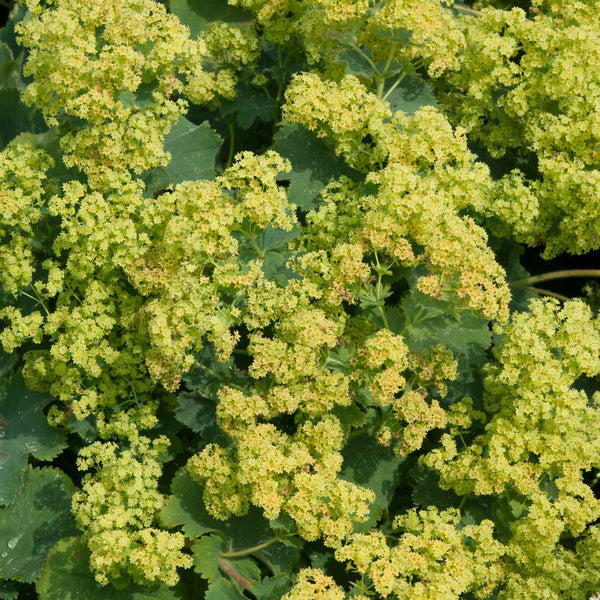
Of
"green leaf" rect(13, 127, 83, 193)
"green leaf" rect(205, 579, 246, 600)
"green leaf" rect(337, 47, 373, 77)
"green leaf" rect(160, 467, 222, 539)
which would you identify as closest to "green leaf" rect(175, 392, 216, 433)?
"green leaf" rect(160, 467, 222, 539)

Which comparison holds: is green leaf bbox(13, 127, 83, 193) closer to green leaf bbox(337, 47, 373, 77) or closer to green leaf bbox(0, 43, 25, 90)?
green leaf bbox(0, 43, 25, 90)

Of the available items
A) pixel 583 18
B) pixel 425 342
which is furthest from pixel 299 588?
pixel 583 18

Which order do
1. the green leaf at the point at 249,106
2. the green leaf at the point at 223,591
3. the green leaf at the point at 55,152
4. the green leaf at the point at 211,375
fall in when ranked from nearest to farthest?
the green leaf at the point at 223,591 < the green leaf at the point at 211,375 < the green leaf at the point at 55,152 < the green leaf at the point at 249,106

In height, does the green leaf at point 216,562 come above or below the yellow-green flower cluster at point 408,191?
below

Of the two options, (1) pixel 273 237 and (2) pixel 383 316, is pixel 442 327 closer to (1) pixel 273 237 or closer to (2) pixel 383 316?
(2) pixel 383 316

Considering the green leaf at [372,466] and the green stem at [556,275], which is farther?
the green stem at [556,275]

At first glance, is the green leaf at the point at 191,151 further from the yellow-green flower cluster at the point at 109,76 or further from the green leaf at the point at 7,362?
the green leaf at the point at 7,362

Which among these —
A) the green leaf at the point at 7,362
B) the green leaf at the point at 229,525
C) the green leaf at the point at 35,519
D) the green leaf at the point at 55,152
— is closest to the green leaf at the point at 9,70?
the green leaf at the point at 55,152
